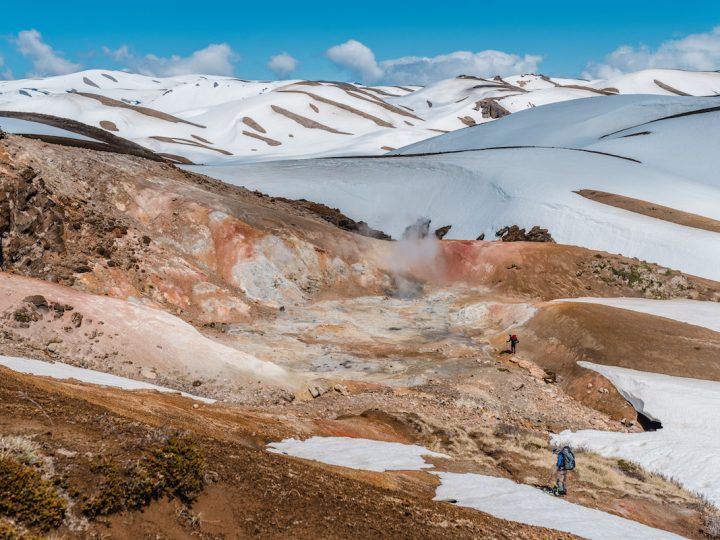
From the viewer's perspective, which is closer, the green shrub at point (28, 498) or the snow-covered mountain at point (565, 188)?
the green shrub at point (28, 498)

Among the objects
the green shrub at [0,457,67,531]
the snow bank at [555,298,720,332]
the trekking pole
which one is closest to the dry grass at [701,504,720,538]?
the trekking pole

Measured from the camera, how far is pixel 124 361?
23406 millimetres

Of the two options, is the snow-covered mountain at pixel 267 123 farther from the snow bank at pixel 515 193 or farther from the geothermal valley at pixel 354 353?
the geothermal valley at pixel 354 353

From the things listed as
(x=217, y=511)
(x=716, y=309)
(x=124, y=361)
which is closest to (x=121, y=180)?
(x=124, y=361)

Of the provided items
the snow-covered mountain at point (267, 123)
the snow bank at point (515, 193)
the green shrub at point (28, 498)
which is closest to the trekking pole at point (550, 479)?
the green shrub at point (28, 498)

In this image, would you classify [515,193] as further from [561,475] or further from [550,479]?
[561,475]

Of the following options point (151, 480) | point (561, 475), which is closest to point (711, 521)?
point (561, 475)

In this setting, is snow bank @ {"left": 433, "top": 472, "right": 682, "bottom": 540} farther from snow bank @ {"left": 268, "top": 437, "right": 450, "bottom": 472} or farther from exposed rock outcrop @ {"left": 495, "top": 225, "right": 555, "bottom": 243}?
exposed rock outcrop @ {"left": 495, "top": 225, "right": 555, "bottom": 243}

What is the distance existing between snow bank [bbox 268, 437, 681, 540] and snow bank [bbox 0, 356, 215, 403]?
19.2ft

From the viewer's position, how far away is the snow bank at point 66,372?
1769 cm

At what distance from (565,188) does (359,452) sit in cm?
5534

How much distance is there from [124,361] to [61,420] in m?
14.7

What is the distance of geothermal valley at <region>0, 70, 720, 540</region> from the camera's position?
9180 mm

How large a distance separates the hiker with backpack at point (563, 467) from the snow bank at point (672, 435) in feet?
19.6
